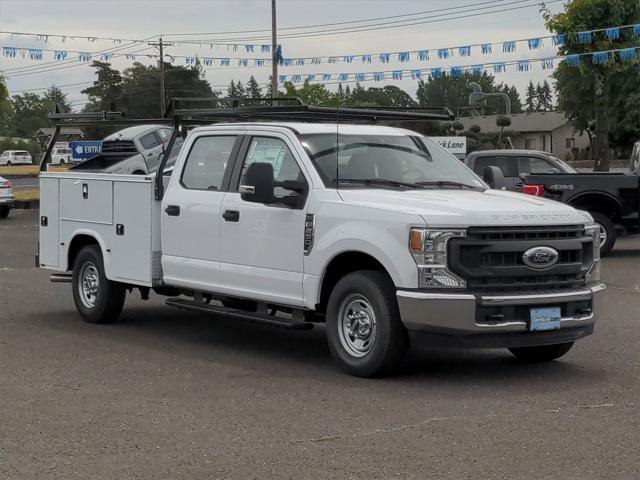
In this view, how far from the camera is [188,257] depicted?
32.9 feet

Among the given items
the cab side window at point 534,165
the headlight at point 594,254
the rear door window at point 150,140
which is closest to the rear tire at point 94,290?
the headlight at point 594,254

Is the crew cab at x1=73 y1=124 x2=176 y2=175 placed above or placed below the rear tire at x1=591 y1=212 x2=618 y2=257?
above

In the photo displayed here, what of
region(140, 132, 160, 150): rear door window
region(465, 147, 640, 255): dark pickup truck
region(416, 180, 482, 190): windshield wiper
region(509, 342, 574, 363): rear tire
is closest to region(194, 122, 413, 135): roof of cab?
region(416, 180, 482, 190): windshield wiper

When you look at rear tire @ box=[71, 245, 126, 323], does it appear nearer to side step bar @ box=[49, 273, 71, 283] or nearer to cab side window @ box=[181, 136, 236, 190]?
side step bar @ box=[49, 273, 71, 283]

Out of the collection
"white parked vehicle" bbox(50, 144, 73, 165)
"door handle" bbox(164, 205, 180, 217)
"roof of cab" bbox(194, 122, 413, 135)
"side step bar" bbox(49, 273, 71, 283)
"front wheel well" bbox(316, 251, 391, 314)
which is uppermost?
"white parked vehicle" bbox(50, 144, 73, 165)

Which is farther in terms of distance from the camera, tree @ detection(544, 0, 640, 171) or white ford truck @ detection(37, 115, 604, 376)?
tree @ detection(544, 0, 640, 171)

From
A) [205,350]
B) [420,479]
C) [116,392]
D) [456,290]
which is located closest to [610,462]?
[420,479]

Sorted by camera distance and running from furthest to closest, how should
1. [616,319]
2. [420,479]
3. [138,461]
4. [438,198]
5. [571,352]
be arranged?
[616,319], [571,352], [438,198], [138,461], [420,479]

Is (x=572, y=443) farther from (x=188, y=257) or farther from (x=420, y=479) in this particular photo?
(x=188, y=257)

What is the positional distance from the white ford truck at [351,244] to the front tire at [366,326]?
1cm

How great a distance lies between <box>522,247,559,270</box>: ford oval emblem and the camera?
8102 mm

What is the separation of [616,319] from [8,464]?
7516mm

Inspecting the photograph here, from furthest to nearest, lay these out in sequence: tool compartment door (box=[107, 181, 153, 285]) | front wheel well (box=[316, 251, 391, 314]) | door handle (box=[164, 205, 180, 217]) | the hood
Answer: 1. tool compartment door (box=[107, 181, 153, 285])
2. door handle (box=[164, 205, 180, 217])
3. front wheel well (box=[316, 251, 391, 314])
4. the hood

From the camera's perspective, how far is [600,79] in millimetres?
33688
